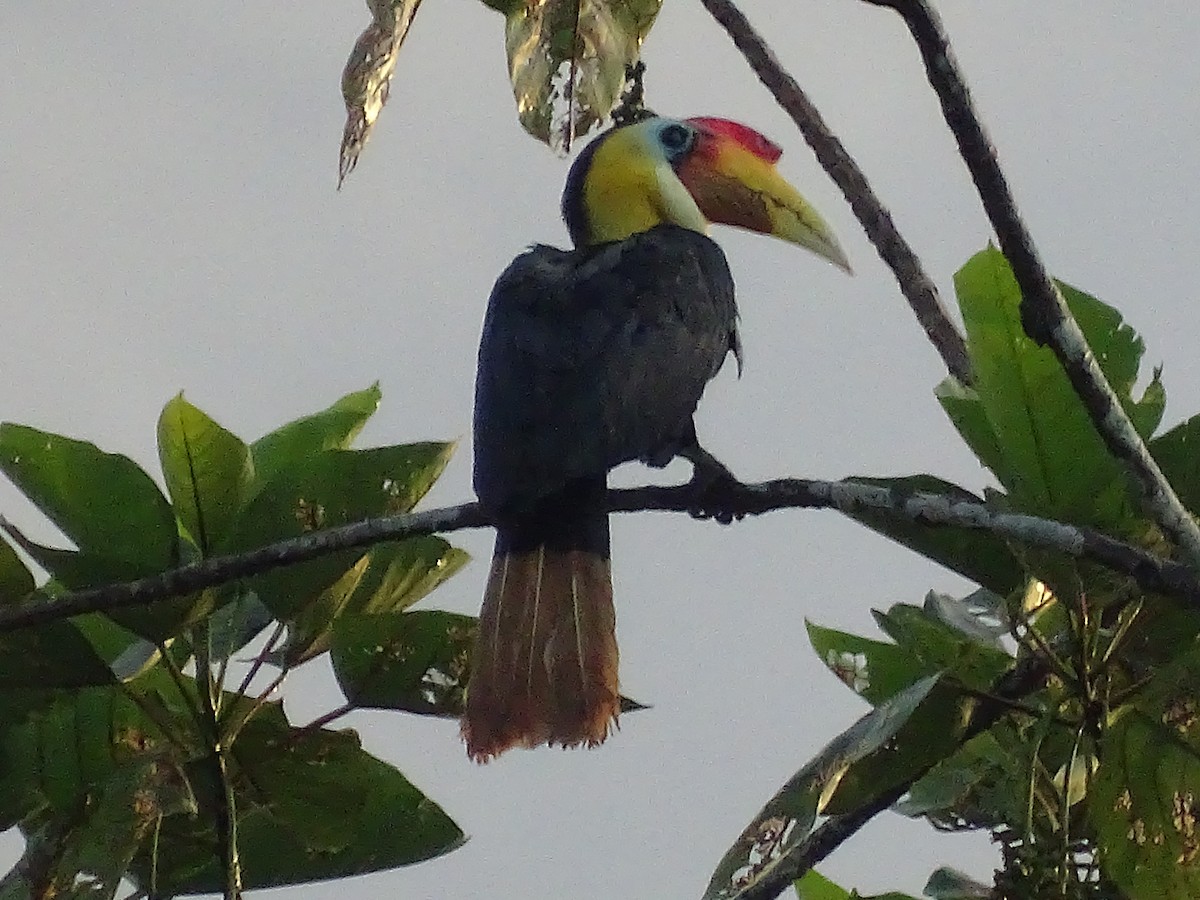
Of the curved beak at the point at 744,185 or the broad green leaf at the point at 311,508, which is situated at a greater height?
the curved beak at the point at 744,185

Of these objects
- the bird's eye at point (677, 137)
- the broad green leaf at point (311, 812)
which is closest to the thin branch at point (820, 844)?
the broad green leaf at point (311, 812)

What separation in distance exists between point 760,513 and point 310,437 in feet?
2.20

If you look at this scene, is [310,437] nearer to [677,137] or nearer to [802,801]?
[802,801]

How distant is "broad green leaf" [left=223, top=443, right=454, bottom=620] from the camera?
1.96 metres

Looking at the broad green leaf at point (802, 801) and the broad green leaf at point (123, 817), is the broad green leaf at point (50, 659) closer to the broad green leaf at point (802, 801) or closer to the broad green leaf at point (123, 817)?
the broad green leaf at point (123, 817)

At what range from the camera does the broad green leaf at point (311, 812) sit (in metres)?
1.96

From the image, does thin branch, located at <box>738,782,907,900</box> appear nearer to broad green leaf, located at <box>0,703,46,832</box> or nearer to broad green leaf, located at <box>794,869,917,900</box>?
broad green leaf, located at <box>794,869,917,900</box>

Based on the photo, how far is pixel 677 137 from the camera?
328 cm

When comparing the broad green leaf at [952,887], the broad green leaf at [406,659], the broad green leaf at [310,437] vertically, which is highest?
the broad green leaf at [310,437]

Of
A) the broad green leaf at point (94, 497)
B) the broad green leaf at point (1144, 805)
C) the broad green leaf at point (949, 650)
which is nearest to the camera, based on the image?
the broad green leaf at point (1144, 805)

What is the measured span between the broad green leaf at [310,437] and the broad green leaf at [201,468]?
0.17 meters

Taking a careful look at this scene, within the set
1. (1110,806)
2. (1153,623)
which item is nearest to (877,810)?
(1110,806)

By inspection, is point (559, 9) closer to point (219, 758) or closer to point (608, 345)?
point (608, 345)

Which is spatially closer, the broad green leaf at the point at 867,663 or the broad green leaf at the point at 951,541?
the broad green leaf at the point at 951,541
